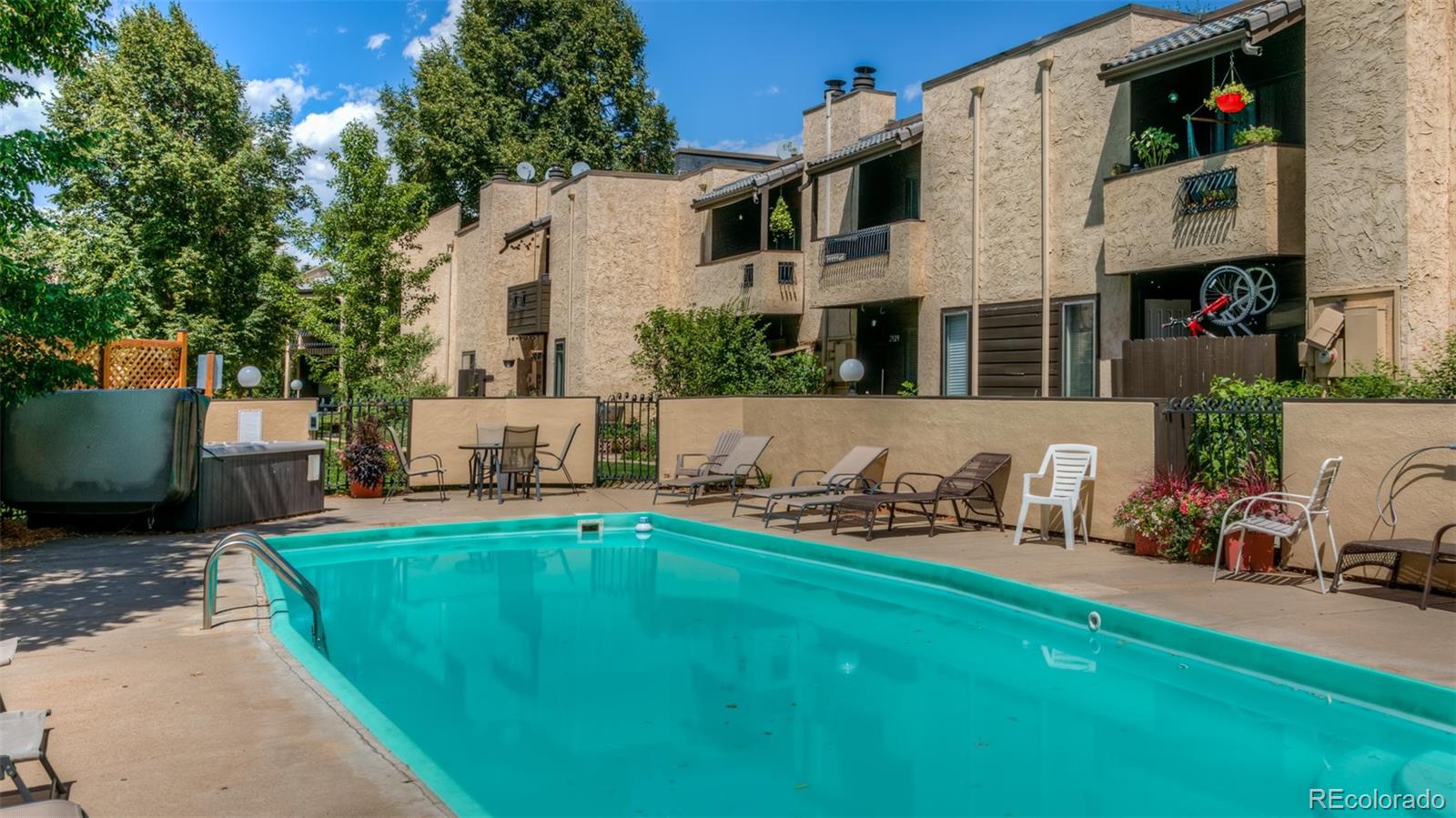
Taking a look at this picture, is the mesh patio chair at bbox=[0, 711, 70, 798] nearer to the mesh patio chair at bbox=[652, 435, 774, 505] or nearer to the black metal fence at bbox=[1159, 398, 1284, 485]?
the black metal fence at bbox=[1159, 398, 1284, 485]

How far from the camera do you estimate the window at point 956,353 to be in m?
18.0

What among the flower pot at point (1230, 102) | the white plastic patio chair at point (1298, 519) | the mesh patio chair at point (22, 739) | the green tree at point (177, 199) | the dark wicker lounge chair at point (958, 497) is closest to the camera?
the mesh patio chair at point (22, 739)

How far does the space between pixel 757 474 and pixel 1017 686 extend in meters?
9.31

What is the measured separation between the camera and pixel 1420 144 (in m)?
11.6

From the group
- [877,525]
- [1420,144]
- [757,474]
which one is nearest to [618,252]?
[757,474]

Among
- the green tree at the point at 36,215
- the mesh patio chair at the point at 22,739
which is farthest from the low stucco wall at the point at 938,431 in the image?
the mesh patio chair at the point at 22,739

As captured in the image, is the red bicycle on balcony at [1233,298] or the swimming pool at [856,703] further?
the red bicycle on balcony at [1233,298]

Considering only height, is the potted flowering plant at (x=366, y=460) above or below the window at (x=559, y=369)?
below

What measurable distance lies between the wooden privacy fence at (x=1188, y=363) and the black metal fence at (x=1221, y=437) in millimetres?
2876

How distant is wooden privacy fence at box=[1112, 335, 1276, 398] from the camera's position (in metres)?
12.2

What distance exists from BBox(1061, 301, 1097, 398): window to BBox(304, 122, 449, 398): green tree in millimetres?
13652

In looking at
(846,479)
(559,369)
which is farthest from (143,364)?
(559,369)

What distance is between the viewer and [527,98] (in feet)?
131

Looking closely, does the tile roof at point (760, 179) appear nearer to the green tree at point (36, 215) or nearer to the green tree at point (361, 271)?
the green tree at point (361, 271)
